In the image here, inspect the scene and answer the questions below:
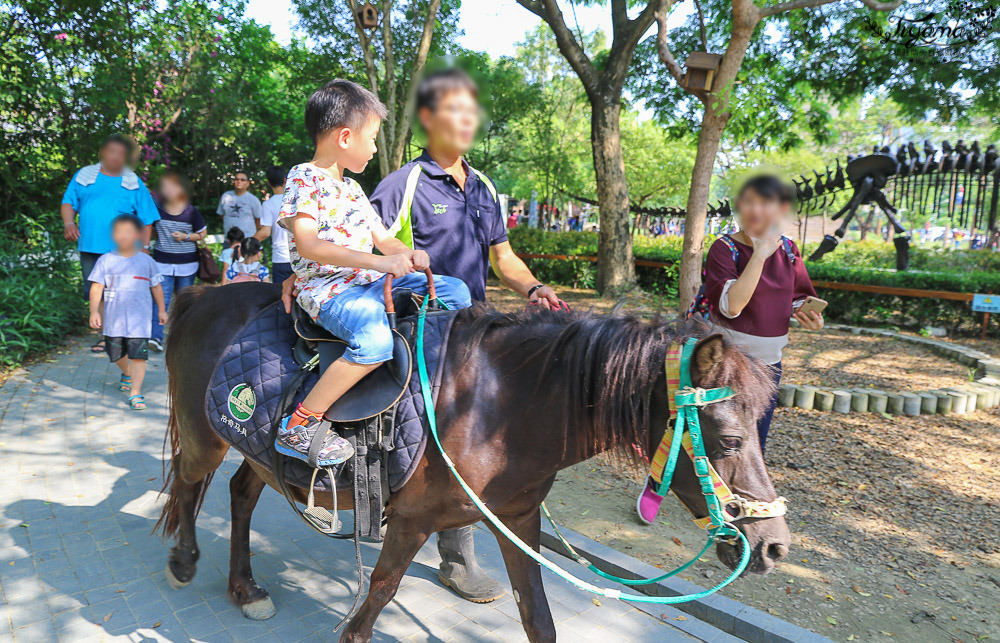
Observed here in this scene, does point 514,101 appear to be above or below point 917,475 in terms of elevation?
above

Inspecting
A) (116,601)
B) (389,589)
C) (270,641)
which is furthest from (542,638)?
(116,601)

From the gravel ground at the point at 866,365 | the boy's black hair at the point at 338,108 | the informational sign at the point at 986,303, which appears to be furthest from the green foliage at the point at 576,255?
the boy's black hair at the point at 338,108

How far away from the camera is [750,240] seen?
11.2 feet

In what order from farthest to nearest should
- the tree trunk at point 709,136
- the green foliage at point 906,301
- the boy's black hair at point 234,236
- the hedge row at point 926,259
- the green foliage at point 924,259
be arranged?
the hedge row at point 926,259 → the green foliage at point 924,259 → the green foliage at point 906,301 → the boy's black hair at point 234,236 → the tree trunk at point 709,136

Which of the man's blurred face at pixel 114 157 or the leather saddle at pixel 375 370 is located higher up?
the man's blurred face at pixel 114 157

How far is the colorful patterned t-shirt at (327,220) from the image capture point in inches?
94.6

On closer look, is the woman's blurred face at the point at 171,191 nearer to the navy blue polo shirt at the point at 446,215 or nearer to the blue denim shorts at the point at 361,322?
the navy blue polo shirt at the point at 446,215

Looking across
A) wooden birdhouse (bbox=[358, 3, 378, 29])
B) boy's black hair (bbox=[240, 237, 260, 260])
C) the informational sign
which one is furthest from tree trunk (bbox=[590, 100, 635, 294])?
boy's black hair (bbox=[240, 237, 260, 260])

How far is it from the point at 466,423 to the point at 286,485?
33.9 inches

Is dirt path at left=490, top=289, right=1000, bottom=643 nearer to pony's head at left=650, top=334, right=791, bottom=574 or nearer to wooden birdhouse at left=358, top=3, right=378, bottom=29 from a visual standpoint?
pony's head at left=650, top=334, right=791, bottom=574

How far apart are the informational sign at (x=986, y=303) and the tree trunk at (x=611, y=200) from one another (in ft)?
19.0

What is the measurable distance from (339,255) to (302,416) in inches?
25.2

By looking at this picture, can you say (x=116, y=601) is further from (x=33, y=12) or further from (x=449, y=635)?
(x=33, y=12)

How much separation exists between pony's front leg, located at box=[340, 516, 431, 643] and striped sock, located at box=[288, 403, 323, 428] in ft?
1.65
